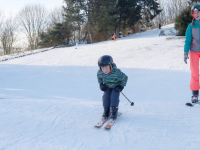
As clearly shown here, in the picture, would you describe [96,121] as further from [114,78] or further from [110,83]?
[114,78]

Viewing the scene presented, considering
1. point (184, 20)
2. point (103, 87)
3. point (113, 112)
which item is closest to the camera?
point (113, 112)

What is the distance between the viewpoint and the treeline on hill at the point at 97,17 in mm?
27281

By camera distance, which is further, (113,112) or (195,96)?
(195,96)

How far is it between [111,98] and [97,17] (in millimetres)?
25400

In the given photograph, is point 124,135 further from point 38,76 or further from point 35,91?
point 38,76

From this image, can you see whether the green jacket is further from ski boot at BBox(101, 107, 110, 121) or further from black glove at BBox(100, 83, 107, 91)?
ski boot at BBox(101, 107, 110, 121)

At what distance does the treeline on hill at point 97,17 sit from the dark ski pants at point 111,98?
2467cm

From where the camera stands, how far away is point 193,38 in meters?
4.02

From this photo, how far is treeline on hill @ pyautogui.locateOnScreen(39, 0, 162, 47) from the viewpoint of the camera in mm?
27281

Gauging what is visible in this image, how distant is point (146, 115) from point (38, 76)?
9.41 metres

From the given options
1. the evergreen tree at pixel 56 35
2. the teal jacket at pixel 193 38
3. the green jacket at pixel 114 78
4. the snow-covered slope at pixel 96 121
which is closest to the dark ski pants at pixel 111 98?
the green jacket at pixel 114 78

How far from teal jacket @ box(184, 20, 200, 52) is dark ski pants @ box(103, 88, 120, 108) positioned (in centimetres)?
178

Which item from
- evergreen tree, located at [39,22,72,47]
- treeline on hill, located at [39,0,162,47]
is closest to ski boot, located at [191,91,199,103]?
treeline on hill, located at [39,0,162,47]

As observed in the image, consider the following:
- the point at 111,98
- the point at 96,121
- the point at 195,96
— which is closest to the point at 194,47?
the point at 195,96
